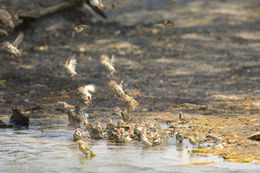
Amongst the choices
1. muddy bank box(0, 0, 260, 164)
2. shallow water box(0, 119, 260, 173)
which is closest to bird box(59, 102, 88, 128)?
shallow water box(0, 119, 260, 173)

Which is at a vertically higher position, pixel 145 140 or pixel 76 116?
pixel 76 116

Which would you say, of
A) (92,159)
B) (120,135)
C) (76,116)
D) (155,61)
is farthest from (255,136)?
(155,61)

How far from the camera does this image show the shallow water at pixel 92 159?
704 cm

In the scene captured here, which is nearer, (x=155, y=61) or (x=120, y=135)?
(x=120, y=135)

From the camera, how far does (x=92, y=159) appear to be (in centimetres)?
768

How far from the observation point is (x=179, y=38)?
19.6 meters

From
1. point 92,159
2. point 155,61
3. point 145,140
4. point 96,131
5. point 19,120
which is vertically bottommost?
point 92,159

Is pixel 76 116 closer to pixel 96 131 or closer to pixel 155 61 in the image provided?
pixel 96 131

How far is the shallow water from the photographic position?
277 inches

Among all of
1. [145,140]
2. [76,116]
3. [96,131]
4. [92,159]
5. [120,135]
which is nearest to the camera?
[92,159]

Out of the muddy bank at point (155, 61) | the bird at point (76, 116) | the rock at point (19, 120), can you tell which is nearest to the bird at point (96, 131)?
the bird at point (76, 116)

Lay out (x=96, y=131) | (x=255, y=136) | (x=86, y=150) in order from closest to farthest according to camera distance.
Answer: (x=86, y=150), (x=255, y=136), (x=96, y=131)

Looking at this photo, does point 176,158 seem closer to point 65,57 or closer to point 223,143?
point 223,143

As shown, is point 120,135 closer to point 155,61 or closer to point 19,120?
point 19,120
